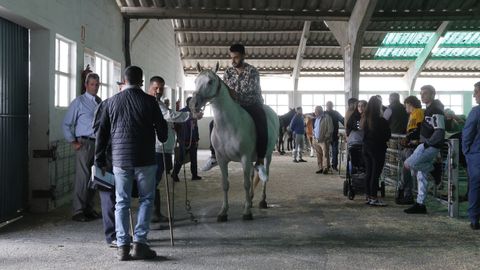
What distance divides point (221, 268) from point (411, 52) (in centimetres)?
1877

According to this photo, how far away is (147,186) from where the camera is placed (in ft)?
14.1

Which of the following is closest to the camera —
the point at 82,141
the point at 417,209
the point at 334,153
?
the point at 82,141

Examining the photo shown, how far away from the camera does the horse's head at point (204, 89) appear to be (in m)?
5.26

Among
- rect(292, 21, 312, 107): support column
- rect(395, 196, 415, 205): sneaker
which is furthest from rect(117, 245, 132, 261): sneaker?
rect(292, 21, 312, 107): support column

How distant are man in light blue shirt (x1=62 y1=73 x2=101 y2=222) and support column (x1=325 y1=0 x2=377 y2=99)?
708 centimetres

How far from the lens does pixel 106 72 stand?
9828 mm

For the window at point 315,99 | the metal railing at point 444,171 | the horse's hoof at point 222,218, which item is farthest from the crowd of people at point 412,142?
the window at point 315,99

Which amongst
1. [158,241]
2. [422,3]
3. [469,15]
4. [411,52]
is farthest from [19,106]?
[411,52]

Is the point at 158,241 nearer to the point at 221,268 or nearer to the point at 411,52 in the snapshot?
the point at 221,268

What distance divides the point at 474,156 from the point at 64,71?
6.31 meters

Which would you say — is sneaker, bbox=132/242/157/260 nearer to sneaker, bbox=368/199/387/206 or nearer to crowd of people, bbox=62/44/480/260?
crowd of people, bbox=62/44/480/260

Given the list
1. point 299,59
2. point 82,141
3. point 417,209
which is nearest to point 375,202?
point 417,209

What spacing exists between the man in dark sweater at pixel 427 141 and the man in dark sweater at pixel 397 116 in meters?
2.24

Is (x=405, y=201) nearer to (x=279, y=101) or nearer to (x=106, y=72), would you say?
(x=106, y=72)
